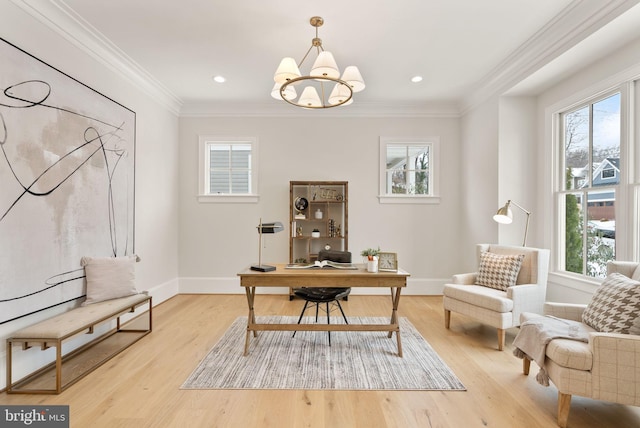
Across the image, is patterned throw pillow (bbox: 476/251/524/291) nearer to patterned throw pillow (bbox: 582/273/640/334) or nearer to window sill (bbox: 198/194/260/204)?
patterned throw pillow (bbox: 582/273/640/334)

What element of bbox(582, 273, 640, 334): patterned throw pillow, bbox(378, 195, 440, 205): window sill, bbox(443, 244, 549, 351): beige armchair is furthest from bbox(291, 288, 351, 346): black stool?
bbox(378, 195, 440, 205): window sill

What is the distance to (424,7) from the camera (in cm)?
272

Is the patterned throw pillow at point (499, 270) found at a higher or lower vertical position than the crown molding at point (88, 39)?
lower

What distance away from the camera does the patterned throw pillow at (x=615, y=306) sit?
202 cm

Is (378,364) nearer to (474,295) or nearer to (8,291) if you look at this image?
(474,295)

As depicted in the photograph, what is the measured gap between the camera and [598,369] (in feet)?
6.16

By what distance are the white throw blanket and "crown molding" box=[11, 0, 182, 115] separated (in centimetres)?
450

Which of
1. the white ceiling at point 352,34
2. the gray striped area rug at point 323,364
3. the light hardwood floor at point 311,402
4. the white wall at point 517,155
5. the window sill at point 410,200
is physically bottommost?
the light hardwood floor at point 311,402

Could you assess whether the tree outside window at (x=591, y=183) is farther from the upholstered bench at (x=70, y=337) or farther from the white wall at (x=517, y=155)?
the upholstered bench at (x=70, y=337)

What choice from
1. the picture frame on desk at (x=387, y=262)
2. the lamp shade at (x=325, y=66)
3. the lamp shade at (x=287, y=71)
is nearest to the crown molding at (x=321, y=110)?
the lamp shade at (x=287, y=71)

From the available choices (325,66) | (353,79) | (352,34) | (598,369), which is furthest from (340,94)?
(598,369)

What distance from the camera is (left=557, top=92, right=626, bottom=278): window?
3.01 m

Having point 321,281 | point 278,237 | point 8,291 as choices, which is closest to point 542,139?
point 321,281

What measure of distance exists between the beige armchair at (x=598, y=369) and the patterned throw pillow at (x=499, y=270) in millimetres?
1397
